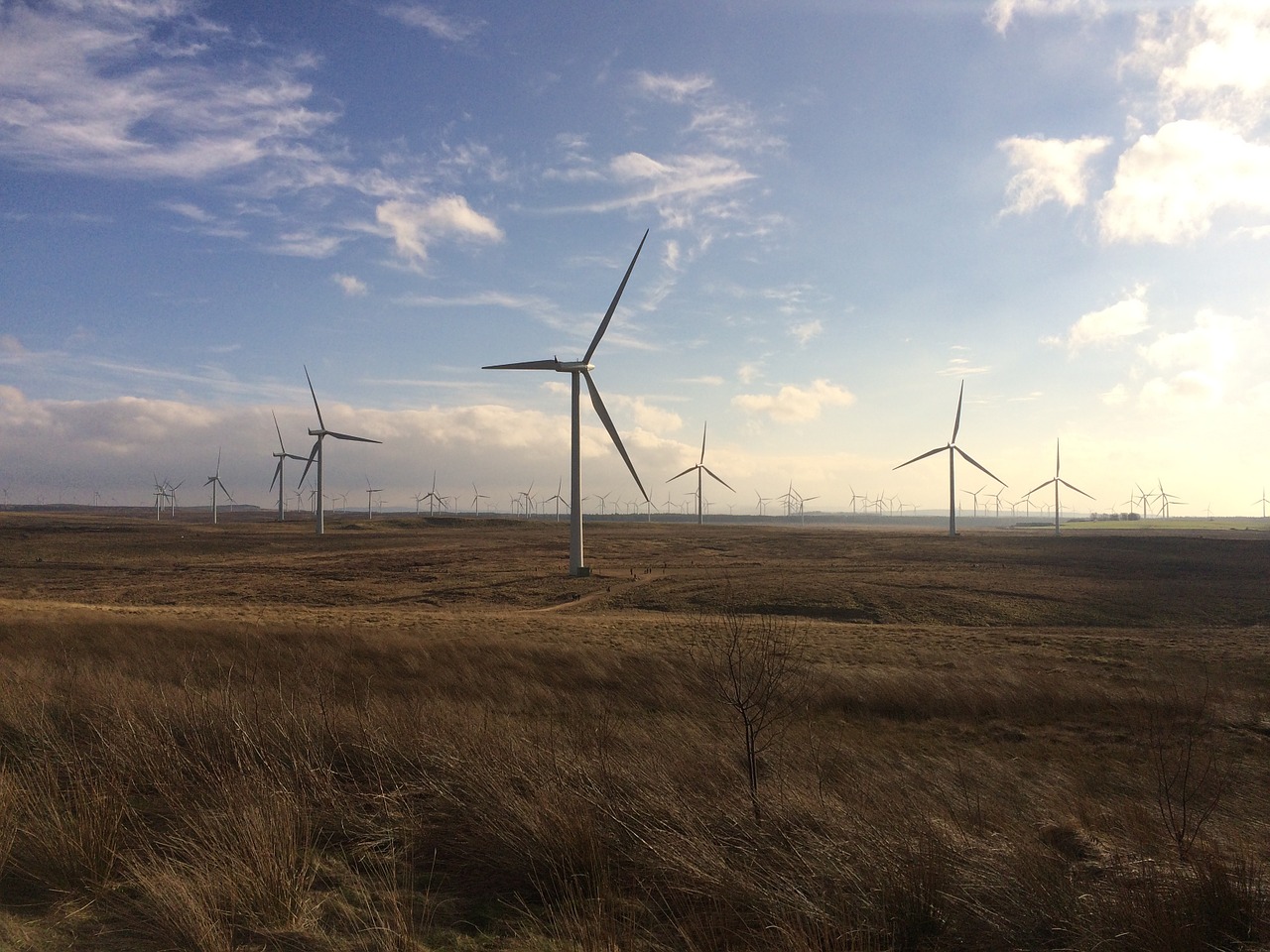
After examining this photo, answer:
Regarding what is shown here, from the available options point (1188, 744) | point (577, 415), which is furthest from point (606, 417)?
point (1188, 744)

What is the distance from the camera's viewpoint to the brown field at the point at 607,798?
6262 mm

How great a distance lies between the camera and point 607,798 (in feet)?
27.0

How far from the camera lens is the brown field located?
6262mm

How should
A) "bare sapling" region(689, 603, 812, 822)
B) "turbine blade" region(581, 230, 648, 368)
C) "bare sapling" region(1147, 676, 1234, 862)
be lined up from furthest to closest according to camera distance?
"turbine blade" region(581, 230, 648, 368)
"bare sapling" region(1147, 676, 1234, 862)
"bare sapling" region(689, 603, 812, 822)

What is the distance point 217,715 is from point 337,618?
87.1 feet

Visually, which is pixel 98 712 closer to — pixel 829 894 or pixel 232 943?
pixel 232 943

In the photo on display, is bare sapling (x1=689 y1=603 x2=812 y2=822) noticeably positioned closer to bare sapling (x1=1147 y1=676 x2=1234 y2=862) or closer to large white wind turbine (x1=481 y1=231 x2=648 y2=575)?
bare sapling (x1=1147 y1=676 x2=1234 y2=862)

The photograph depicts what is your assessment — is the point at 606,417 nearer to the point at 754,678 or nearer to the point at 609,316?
the point at 609,316

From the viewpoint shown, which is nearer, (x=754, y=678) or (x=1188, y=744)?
(x=754, y=678)

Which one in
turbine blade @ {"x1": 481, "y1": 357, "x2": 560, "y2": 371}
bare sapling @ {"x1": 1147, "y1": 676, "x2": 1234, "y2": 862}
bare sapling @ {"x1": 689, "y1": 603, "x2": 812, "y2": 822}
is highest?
turbine blade @ {"x1": 481, "y1": 357, "x2": 560, "y2": 371}

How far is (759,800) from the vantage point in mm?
8594

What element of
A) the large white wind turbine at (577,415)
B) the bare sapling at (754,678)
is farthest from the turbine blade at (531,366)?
the bare sapling at (754,678)

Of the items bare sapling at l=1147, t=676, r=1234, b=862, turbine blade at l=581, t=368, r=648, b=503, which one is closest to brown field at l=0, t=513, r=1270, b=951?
bare sapling at l=1147, t=676, r=1234, b=862

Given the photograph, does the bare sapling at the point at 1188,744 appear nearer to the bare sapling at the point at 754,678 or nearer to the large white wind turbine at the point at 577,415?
the bare sapling at the point at 754,678
